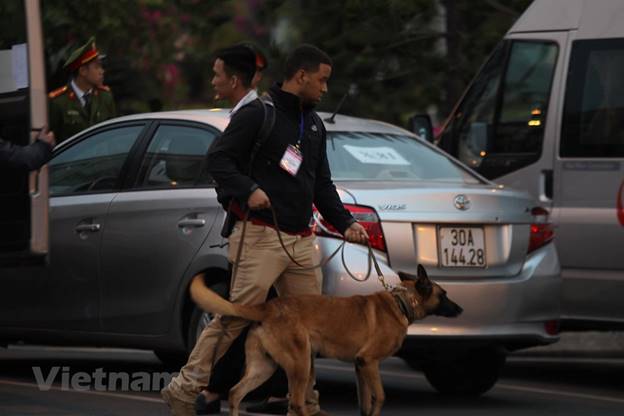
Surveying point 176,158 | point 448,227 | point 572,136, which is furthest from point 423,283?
point 572,136

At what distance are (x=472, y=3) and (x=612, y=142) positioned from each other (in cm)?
504

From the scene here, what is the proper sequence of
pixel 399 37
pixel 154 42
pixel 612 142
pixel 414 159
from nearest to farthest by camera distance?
pixel 414 159 → pixel 612 142 → pixel 399 37 → pixel 154 42

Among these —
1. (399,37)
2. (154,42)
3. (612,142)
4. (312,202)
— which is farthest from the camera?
(154,42)

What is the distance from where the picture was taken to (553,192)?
35.3 feet

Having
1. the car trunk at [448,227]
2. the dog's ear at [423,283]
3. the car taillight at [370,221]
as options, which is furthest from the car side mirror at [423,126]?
the dog's ear at [423,283]

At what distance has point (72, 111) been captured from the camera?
449 inches

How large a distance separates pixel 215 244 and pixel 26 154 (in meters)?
1.13

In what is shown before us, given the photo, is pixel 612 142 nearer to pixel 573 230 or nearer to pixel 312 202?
pixel 573 230

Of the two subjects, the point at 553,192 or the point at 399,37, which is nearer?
the point at 553,192

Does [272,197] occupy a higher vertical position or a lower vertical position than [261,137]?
lower

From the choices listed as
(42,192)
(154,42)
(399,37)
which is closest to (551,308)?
(42,192)

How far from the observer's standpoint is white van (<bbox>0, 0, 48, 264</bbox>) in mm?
8711

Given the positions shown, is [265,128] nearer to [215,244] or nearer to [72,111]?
[215,244]

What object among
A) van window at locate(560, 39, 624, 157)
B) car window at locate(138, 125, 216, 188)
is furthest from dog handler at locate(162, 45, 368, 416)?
van window at locate(560, 39, 624, 157)
